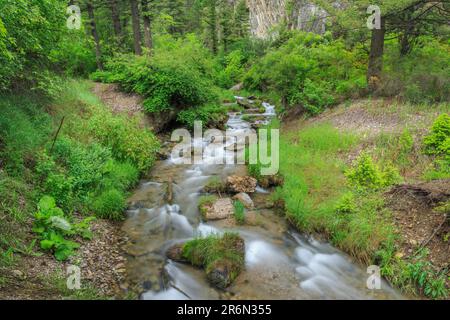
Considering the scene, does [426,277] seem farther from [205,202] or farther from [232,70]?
[232,70]

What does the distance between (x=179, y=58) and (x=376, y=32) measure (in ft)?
27.8

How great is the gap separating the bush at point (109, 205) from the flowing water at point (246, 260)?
311mm

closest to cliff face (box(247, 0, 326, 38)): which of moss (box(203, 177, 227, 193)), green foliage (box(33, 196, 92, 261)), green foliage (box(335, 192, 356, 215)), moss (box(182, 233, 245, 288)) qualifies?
moss (box(203, 177, 227, 193))

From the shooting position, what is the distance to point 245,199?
8516mm

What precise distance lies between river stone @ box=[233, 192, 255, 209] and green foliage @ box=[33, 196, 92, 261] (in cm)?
371

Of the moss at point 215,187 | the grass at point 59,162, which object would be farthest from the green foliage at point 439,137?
the grass at point 59,162

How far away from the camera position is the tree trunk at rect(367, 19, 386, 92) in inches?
487

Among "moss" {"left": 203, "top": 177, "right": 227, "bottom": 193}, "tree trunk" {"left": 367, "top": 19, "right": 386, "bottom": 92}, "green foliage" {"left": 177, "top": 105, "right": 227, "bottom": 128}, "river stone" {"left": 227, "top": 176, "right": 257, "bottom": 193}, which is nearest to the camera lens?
"river stone" {"left": 227, "top": 176, "right": 257, "bottom": 193}

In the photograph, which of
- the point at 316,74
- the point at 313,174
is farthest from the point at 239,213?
the point at 316,74

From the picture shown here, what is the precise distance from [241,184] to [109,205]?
3.52 metres

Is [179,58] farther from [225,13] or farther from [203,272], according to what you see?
[225,13]

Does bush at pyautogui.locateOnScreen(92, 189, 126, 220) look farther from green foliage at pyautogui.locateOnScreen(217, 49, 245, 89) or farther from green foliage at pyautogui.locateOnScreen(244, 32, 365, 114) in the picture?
green foliage at pyautogui.locateOnScreen(217, 49, 245, 89)

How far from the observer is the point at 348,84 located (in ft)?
43.7

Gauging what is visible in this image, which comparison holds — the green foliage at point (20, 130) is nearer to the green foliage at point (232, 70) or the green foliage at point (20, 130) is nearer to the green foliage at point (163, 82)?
the green foliage at point (163, 82)
